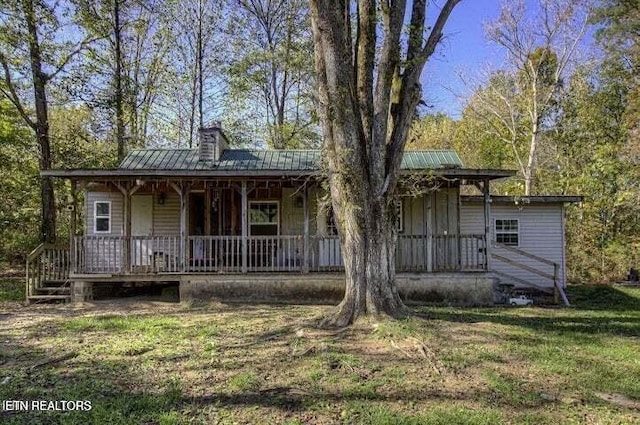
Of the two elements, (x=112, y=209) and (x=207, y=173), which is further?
(x=112, y=209)

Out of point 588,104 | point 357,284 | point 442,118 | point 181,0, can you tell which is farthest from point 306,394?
point 442,118

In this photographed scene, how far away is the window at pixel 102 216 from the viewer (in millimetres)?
14656

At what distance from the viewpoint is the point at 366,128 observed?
873 centimetres

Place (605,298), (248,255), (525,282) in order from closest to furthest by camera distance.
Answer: (248,255)
(605,298)
(525,282)

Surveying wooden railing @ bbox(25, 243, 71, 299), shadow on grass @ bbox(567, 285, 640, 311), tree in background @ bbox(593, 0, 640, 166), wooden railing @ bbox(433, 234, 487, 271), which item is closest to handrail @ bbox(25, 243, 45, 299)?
wooden railing @ bbox(25, 243, 71, 299)

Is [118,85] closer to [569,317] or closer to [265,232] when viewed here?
[265,232]

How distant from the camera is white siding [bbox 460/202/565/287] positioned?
15.1m

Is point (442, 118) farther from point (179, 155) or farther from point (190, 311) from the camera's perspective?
point (190, 311)

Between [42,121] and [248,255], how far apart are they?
943cm

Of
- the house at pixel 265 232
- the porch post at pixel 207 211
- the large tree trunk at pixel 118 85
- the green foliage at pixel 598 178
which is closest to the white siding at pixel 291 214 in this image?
the house at pixel 265 232

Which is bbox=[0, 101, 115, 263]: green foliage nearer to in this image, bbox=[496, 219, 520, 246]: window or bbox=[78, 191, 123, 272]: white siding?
bbox=[78, 191, 123, 272]: white siding

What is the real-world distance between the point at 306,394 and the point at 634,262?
19.5 m

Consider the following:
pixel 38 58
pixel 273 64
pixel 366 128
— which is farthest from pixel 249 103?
pixel 366 128

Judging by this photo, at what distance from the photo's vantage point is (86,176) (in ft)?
39.0
